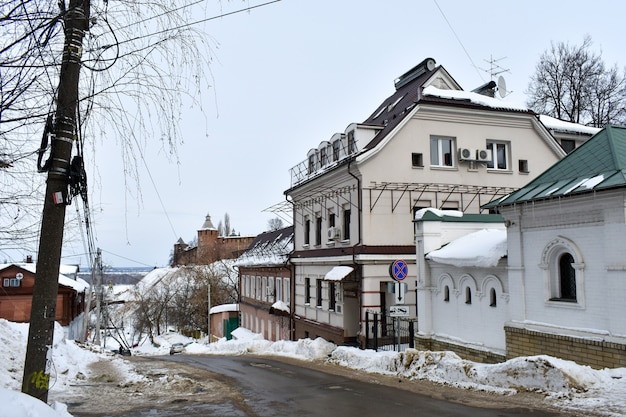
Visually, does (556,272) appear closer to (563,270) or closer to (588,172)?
(563,270)

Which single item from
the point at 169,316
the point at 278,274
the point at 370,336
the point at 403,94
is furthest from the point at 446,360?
the point at 169,316

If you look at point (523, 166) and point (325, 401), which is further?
point (523, 166)

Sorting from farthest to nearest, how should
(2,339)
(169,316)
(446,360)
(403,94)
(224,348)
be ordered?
(169,316)
(224,348)
(403,94)
(2,339)
(446,360)

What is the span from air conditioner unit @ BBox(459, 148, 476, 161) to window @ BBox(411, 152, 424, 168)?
162cm

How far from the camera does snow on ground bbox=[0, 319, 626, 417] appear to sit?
8.52 m

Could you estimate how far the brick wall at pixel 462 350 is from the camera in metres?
13.0

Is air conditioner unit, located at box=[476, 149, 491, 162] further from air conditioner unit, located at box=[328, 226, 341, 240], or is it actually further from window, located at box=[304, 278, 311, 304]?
window, located at box=[304, 278, 311, 304]

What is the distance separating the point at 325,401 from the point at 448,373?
3025 mm

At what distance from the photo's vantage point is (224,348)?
3123 cm

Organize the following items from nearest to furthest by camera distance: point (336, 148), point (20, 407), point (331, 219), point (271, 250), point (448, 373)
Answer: point (20, 407) < point (448, 373) < point (336, 148) < point (331, 219) < point (271, 250)

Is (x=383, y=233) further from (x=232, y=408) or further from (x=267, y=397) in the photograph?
(x=232, y=408)

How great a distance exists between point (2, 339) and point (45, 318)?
10393mm

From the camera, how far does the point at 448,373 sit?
39.1 feet

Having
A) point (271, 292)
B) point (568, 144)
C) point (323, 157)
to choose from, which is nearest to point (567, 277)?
point (323, 157)
